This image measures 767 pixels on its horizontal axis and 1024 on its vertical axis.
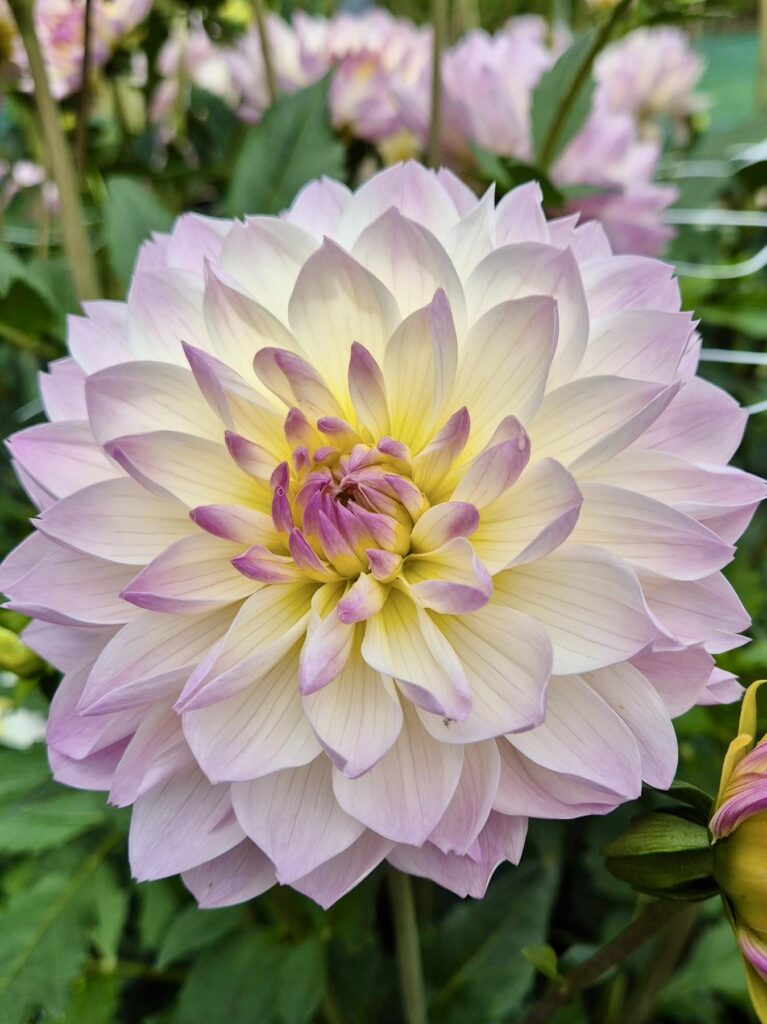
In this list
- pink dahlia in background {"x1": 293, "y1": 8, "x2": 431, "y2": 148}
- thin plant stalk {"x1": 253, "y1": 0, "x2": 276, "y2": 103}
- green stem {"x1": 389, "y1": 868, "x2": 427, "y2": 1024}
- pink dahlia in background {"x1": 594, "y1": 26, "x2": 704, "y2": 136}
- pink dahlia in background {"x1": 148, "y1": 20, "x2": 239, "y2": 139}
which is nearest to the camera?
green stem {"x1": 389, "y1": 868, "x2": 427, "y2": 1024}

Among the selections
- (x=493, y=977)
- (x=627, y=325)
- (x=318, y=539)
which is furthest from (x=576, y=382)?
(x=493, y=977)

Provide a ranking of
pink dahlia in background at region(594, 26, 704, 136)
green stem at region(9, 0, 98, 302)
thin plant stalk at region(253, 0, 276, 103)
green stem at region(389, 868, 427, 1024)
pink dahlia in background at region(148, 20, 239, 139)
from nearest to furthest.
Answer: green stem at region(389, 868, 427, 1024) < green stem at region(9, 0, 98, 302) < thin plant stalk at region(253, 0, 276, 103) < pink dahlia in background at region(148, 20, 239, 139) < pink dahlia in background at region(594, 26, 704, 136)

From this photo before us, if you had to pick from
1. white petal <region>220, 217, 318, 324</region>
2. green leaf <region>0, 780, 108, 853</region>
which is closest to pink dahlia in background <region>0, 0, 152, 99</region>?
white petal <region>220, 217, 318, 324</region>

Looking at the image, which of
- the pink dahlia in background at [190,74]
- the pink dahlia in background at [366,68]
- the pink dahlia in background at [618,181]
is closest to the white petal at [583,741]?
the pink dahlia in background at [618,181]

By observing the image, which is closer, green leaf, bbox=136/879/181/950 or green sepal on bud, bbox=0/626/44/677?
green sepal on bud, bbox=0/626/44/677

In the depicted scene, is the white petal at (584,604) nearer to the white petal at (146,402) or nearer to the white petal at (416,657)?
the white petal at (416,657)

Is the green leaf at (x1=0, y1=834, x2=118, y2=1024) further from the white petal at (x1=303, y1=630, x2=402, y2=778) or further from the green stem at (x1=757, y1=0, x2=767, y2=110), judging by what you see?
the green stem at (x1=757, y1=0, x2=767, y2=110)

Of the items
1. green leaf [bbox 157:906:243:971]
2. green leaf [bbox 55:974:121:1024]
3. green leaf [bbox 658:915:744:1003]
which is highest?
green leaf [bbox 157:906:243:971]
